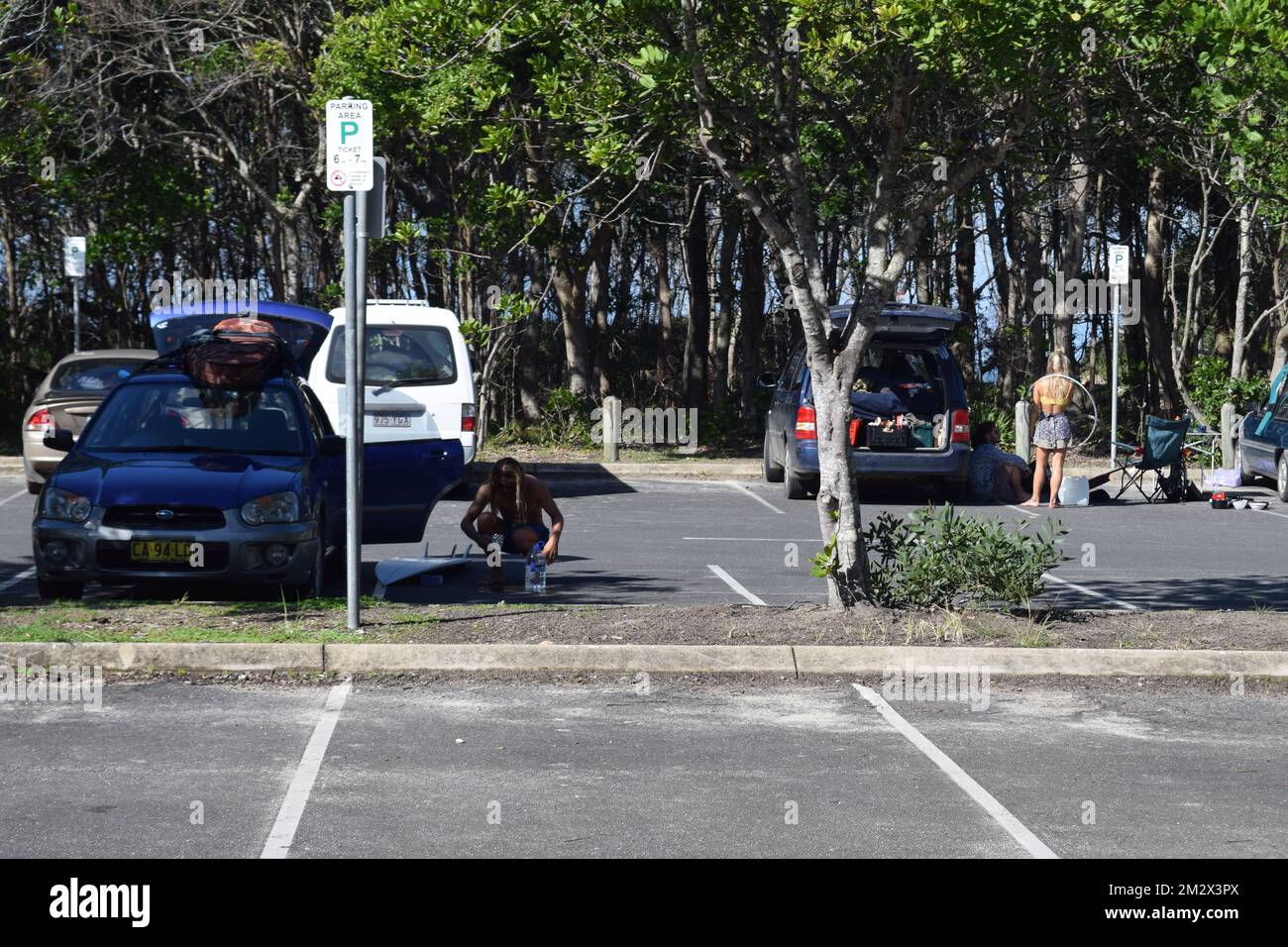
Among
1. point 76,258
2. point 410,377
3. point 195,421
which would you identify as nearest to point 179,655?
point 195,421

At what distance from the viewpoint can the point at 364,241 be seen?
30.6 ft

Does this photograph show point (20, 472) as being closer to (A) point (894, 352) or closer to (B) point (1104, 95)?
(A) point (894, 352)

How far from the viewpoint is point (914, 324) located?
57.9 ft

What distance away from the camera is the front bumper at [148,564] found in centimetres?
995

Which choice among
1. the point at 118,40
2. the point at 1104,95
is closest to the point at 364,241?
the point at 1104,95

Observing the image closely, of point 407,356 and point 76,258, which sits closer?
point 407,356

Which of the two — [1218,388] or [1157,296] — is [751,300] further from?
[1218,388]

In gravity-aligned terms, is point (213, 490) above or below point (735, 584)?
above

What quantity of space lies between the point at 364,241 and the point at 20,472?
12.6m

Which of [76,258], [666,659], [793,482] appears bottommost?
[666,659]

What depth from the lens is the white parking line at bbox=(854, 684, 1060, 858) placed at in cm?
576

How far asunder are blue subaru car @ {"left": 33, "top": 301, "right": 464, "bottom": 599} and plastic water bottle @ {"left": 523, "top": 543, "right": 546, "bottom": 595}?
2.67 ft

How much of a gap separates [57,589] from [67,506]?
23.6 inches

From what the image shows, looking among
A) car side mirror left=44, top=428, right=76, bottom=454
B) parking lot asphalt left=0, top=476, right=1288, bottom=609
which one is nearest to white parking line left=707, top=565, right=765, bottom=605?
parking lot asphalt left=0, top=476, right=1288, bottom=609
